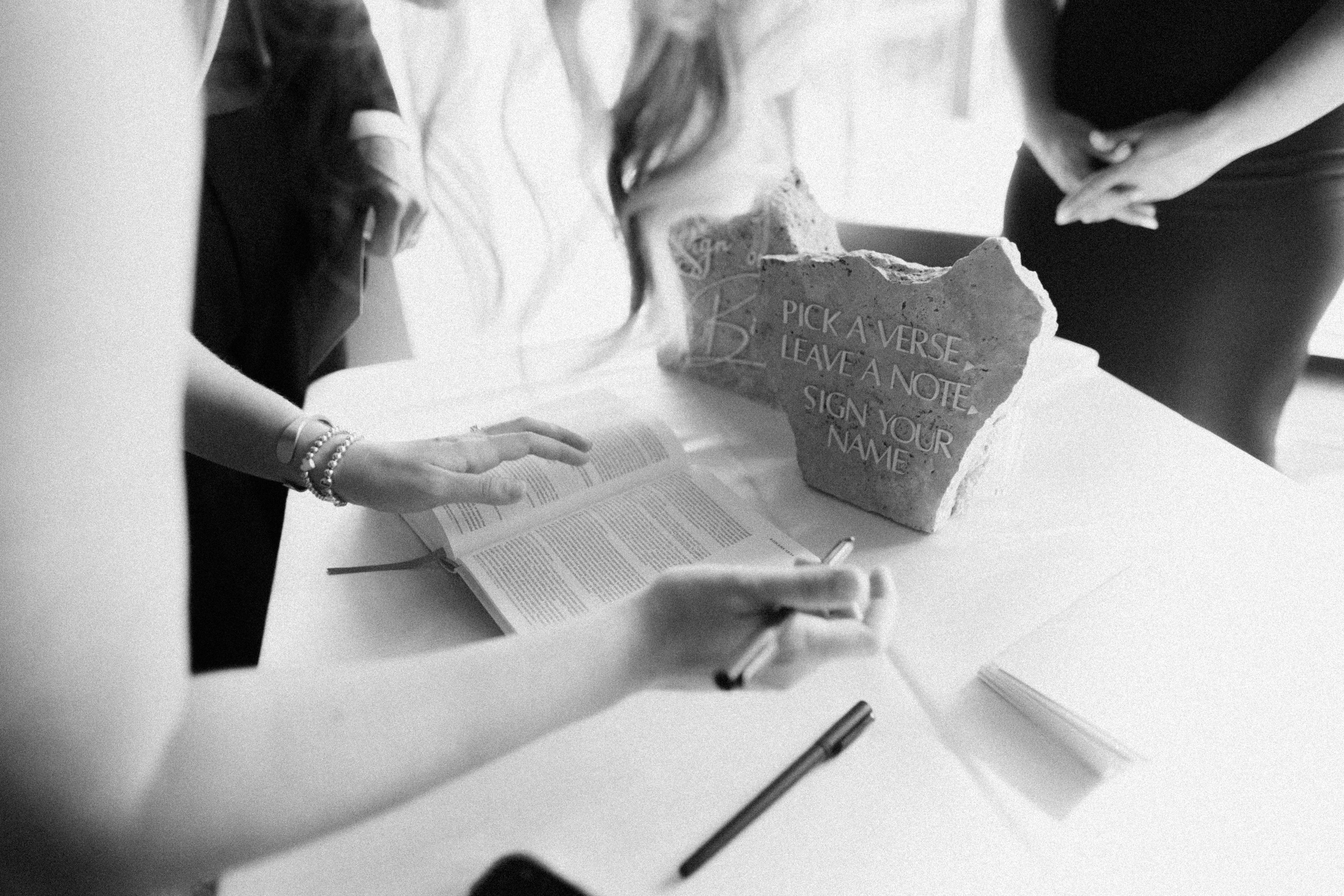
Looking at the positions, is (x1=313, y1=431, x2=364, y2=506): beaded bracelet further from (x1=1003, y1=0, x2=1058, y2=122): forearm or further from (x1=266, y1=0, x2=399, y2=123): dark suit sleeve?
(x1=1003, y1=0, x2=1058, y2=122): forearm

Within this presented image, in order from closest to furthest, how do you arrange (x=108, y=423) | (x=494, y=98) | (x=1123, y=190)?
(x=108, y=423) → (x=494, y=98) → (x=1123, y=190)

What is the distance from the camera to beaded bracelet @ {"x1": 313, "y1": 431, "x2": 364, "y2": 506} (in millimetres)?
720

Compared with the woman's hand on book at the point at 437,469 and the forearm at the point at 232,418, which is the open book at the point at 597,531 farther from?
the forearm at the point at 232,418

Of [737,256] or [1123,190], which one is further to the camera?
[1123,190]

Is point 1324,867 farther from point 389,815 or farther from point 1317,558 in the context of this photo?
point 389,815

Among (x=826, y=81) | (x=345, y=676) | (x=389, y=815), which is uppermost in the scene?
(x=826, y=81)

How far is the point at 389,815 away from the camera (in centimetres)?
48

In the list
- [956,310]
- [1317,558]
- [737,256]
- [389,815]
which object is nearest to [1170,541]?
[1317,558]

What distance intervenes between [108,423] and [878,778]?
0.44 m

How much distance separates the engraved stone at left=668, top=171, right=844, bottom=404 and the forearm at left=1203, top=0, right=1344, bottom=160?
0.44 meters

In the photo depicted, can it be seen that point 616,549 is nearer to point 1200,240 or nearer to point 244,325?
point 244,325

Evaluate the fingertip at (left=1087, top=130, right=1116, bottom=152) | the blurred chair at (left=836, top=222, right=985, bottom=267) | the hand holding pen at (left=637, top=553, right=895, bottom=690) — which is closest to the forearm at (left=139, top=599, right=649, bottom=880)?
the hand holding pen at (left=637, top=553, right=895, bottom=690)

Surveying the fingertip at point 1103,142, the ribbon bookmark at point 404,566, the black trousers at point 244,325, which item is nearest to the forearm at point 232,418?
the ribbon bookmark at point 404,566

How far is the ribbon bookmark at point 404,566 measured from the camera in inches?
26.7
